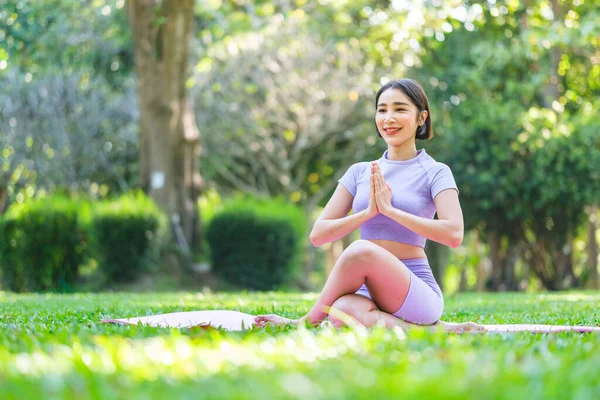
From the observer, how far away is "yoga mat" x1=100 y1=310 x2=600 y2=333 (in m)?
4.43

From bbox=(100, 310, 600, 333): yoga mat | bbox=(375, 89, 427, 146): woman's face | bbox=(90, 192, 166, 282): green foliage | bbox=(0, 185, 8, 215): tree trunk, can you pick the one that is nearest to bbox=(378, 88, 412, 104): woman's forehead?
bbox=(375, 89, 427, 146): woman's face

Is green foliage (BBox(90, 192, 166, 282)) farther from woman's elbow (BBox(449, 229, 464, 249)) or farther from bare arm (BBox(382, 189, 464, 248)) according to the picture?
woman's elbow (BBox(449, 229, 464, 249))

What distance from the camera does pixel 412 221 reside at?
4.49 meters

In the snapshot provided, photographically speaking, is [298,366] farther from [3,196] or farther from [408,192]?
[3,196]

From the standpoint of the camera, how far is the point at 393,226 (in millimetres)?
4754

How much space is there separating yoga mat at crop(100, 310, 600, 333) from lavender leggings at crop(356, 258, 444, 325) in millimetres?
293

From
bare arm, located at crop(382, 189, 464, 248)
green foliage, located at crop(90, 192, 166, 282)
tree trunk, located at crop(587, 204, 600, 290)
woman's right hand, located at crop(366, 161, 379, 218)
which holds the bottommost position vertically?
tree trunk, located at crop(587, 204, 600, 290)

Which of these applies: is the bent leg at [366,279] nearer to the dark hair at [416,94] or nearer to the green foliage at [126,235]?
the dark hair at [416,94]

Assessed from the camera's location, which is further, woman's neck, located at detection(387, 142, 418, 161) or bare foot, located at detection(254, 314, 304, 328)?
woman's neck, located at detection(387, 142, 418, 161)

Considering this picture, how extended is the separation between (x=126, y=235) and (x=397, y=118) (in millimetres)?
9139

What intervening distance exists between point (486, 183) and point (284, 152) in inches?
Answer: 209

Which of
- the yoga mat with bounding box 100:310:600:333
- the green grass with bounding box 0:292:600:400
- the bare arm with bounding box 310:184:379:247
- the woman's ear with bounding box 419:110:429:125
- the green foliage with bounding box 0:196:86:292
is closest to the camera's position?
the green grass with bounding box 0:292:600:400

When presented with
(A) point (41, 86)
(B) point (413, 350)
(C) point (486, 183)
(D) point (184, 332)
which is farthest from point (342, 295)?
(A) point (41, 86)

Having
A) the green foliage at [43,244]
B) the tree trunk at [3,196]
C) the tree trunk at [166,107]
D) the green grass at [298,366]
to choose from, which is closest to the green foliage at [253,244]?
the tree trunk at [166,107]
